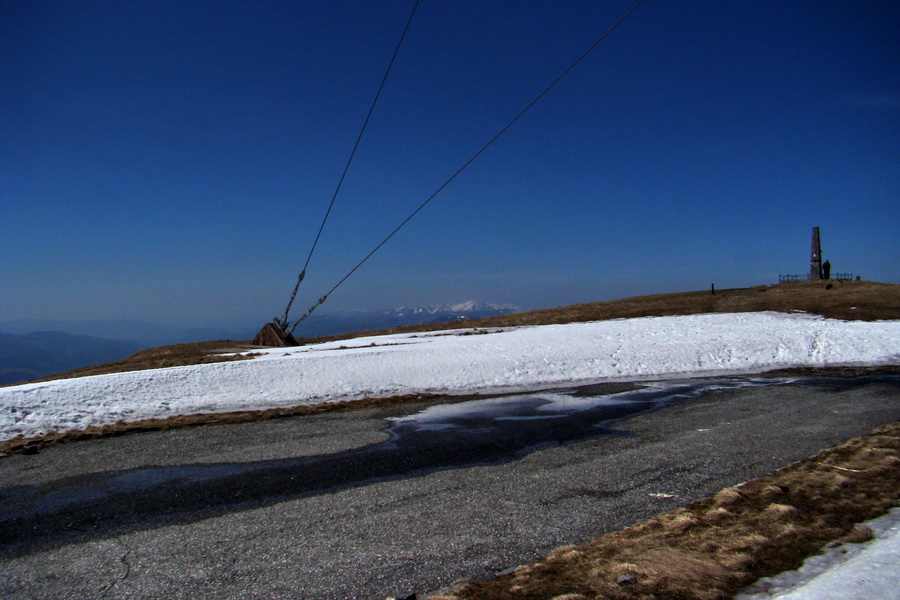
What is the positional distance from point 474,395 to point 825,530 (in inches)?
422

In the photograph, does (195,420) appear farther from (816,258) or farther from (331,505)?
(816,258)

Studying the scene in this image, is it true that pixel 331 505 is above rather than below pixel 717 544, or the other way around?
below

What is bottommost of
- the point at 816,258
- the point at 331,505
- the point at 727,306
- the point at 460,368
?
the point at 331,505

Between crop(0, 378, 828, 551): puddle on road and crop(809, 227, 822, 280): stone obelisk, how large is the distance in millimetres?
52134

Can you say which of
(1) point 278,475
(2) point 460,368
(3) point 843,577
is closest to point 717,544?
(3) point 843,577

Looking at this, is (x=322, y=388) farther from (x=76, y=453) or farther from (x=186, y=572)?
(x=186, y=572)

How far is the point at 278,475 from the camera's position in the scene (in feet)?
27.0

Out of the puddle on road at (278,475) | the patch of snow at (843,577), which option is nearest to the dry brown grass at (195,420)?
the puddle on road at (278,475)

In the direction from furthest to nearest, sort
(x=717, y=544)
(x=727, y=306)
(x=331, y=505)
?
(x=727, y=306) → (x=331, y=505) → (x=717, y=544)

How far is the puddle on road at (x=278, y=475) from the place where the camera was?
6.85 m

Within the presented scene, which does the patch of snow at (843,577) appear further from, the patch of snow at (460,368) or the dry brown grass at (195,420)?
the patch of snow at (460,368)

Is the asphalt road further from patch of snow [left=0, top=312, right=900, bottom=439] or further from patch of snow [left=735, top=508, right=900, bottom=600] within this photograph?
patch of snow [left=0, top=312, right=900, bottom=439]

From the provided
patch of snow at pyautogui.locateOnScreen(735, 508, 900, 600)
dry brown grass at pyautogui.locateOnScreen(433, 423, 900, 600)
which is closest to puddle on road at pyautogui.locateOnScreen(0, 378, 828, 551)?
dry brown grass at pyautogui.locateOnScreen(433, 423, 900, 600)

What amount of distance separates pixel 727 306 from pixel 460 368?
25.7m
